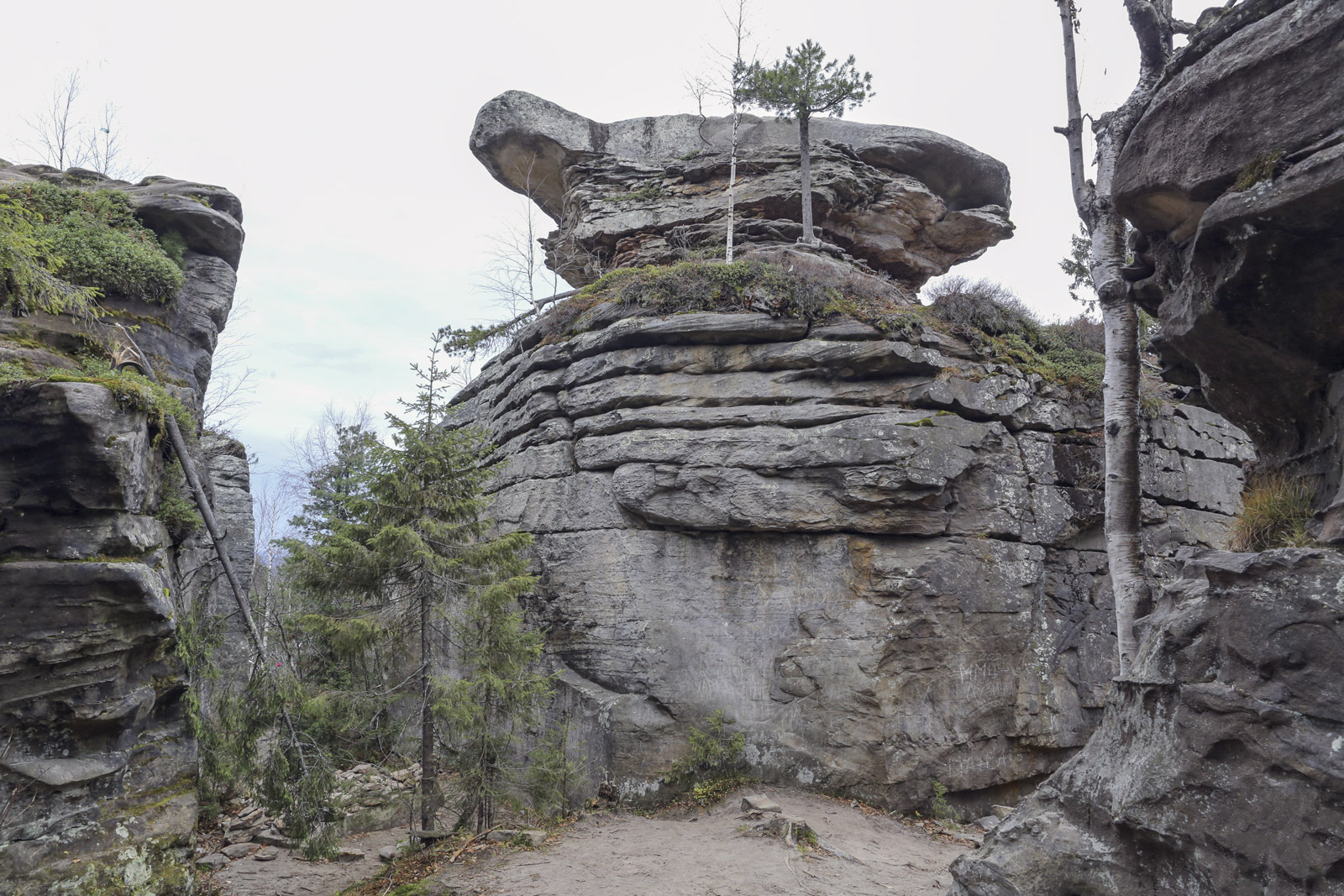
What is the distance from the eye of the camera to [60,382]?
25.0ft

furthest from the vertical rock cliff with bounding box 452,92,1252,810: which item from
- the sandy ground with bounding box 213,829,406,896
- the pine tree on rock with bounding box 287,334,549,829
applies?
the sandy ground with bounding box 213,829,406,896

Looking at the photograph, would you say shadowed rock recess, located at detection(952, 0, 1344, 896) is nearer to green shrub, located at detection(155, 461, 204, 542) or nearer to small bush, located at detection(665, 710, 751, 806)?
small bush, located at detection(665, 710, 751, 806)

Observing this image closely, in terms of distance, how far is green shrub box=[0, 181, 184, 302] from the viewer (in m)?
10.9

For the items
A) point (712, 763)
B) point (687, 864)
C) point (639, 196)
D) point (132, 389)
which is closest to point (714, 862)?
point (687, 864)

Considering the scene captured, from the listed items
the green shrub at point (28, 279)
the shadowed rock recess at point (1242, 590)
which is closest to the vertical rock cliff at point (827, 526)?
the shadowed rock recess at point (1242, 590)

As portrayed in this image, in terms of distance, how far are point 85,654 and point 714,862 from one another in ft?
23.0

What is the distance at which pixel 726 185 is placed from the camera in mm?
19734

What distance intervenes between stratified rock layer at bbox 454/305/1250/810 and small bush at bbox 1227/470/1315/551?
550cm

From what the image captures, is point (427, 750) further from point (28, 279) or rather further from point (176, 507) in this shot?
point (28, 279)

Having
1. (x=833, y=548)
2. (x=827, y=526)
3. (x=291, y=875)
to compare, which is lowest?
(x=291, y=875)

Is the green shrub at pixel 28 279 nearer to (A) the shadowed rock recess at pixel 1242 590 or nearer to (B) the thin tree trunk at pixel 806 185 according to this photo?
(A) the shadowed rock recess at pixel 1242 590

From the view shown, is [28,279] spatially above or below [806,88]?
below

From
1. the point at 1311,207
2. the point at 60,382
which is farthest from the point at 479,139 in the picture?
the point at 1311,207

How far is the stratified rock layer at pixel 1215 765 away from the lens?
4.36 m
